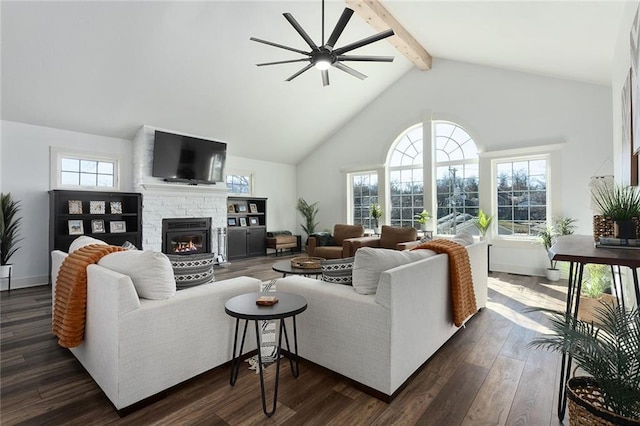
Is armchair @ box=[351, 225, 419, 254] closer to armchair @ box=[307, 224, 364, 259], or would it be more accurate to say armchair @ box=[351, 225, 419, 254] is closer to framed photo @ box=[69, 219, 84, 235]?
armchair @ box=[307, 224, 364, 259]

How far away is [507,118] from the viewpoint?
5.47 m

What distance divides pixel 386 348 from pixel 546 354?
5.21ft

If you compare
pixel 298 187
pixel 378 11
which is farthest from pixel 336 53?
pixel 298 187

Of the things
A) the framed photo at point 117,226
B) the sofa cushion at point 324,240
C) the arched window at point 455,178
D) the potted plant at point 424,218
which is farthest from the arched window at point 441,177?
the framed photo at point 117,226

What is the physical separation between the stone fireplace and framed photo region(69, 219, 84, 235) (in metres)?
0.89

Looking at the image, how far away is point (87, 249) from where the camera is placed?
7.66ft

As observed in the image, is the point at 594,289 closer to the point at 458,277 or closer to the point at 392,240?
the point at 458,277

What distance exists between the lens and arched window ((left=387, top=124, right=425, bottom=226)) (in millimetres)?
6727

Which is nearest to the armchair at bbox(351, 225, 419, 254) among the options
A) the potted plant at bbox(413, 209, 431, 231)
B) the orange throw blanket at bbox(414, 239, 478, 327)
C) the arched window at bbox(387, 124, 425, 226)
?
the potted plant at bbox(413, 209, 431, 231)

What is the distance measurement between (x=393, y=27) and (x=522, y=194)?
11.8 feet

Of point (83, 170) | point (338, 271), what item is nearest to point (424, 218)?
point (338, 271)

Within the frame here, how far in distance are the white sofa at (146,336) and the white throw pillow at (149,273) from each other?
54 mm

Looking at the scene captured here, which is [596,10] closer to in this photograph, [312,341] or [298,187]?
[312,341]

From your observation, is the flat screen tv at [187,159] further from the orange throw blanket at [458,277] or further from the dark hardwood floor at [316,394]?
the orange throw blanket at [458,277]
